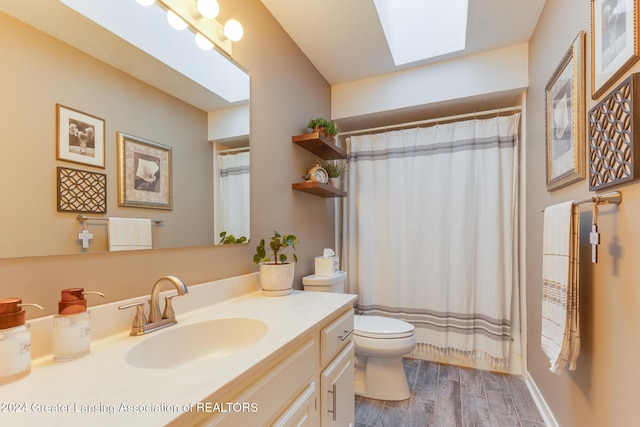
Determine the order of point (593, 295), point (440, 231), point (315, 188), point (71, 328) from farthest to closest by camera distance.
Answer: point (440, 231) < point (315, 188) < point (593, 295) < point (71, 328)

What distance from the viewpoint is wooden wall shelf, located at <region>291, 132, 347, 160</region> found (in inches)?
77.5

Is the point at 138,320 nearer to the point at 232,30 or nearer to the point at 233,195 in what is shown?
the point at 233,195

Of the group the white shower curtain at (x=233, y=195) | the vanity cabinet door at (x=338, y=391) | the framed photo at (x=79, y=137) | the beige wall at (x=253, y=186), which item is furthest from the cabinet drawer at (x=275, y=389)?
the framed photo at (x=79, y=137)

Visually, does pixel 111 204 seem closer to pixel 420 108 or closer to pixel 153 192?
pixel 153 192

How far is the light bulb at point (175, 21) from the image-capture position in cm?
119

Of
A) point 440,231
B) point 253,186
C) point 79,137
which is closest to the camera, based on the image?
point 79,137

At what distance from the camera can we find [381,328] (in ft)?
6.35

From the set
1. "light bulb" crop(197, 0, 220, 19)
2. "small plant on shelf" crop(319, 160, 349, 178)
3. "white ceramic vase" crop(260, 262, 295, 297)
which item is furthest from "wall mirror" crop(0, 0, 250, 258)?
"small plant on shelf" crop(319, 160, 349, 178)

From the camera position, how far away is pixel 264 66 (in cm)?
173

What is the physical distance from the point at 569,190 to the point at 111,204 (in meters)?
1.91

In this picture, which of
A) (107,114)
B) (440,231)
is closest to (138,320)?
(107,114)

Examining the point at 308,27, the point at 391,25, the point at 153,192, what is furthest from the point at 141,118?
the point at 391,25

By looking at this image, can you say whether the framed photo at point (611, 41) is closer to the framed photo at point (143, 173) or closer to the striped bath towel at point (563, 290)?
the striped bath towel at point (563, 290)

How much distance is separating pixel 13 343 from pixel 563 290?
175cm
